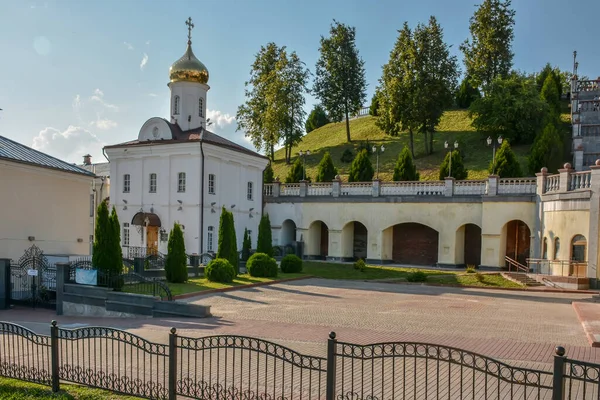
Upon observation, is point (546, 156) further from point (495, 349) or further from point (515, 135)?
point (495, 349)

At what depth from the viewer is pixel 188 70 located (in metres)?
36.8

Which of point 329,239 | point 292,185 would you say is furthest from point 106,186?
point 329,239

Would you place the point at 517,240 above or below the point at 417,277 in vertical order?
above

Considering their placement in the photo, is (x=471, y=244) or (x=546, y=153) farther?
(x=546, y=153)

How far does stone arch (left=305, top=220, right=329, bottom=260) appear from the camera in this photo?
37.9 metres

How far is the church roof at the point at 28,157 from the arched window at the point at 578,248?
24.6 metres

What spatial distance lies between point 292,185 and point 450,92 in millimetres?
20642

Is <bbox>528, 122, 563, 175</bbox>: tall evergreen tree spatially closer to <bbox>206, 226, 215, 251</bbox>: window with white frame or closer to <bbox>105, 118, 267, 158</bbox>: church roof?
<bbox>105, 118, 267, 158</bbox>: church roof

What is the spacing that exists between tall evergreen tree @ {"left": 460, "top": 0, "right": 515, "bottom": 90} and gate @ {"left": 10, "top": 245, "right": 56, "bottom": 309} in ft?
146

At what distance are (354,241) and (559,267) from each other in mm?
16093

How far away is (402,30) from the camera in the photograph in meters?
50.9

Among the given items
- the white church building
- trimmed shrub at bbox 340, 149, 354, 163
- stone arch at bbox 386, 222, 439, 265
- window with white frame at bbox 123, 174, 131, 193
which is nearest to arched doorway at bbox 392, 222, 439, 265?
stone arch at bbox 386, 222, 439, 265

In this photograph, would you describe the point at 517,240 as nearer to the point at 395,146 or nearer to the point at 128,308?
the point at 128,308

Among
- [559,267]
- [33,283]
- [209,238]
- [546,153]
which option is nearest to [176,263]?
[33,283]
